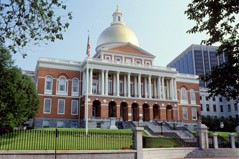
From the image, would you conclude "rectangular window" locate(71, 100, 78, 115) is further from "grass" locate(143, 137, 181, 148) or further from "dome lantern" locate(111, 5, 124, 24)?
"grass" locate(143, 137, 181, 148)

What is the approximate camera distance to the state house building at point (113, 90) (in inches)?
1909

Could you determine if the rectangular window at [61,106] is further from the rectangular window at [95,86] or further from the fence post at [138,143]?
the fence post at [138,143]

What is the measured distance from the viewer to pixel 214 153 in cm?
2559

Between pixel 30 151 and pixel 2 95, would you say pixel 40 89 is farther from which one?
pixel 30 151

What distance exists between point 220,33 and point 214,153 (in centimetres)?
1721

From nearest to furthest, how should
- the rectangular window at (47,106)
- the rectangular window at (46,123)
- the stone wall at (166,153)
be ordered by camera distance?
the stone wall at (166,153) < the rectangular window at (46,123) < the rectangular window at (47,106)

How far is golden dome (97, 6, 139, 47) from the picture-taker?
5912 centimetres

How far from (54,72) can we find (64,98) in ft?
16.7

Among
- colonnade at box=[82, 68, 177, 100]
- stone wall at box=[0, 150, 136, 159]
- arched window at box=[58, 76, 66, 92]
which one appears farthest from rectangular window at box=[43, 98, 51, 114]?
stone wall at box=[0, 150, 136, 159]

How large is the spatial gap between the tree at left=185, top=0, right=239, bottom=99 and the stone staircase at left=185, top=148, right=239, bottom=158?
12.9 meters

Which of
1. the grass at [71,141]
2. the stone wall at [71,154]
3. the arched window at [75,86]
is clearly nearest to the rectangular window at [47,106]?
the arched window at [75,86]

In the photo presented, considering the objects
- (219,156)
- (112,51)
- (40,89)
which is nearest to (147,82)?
(112,51)

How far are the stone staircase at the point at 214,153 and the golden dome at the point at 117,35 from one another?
36974 mm

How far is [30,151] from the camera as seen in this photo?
16391 mm
